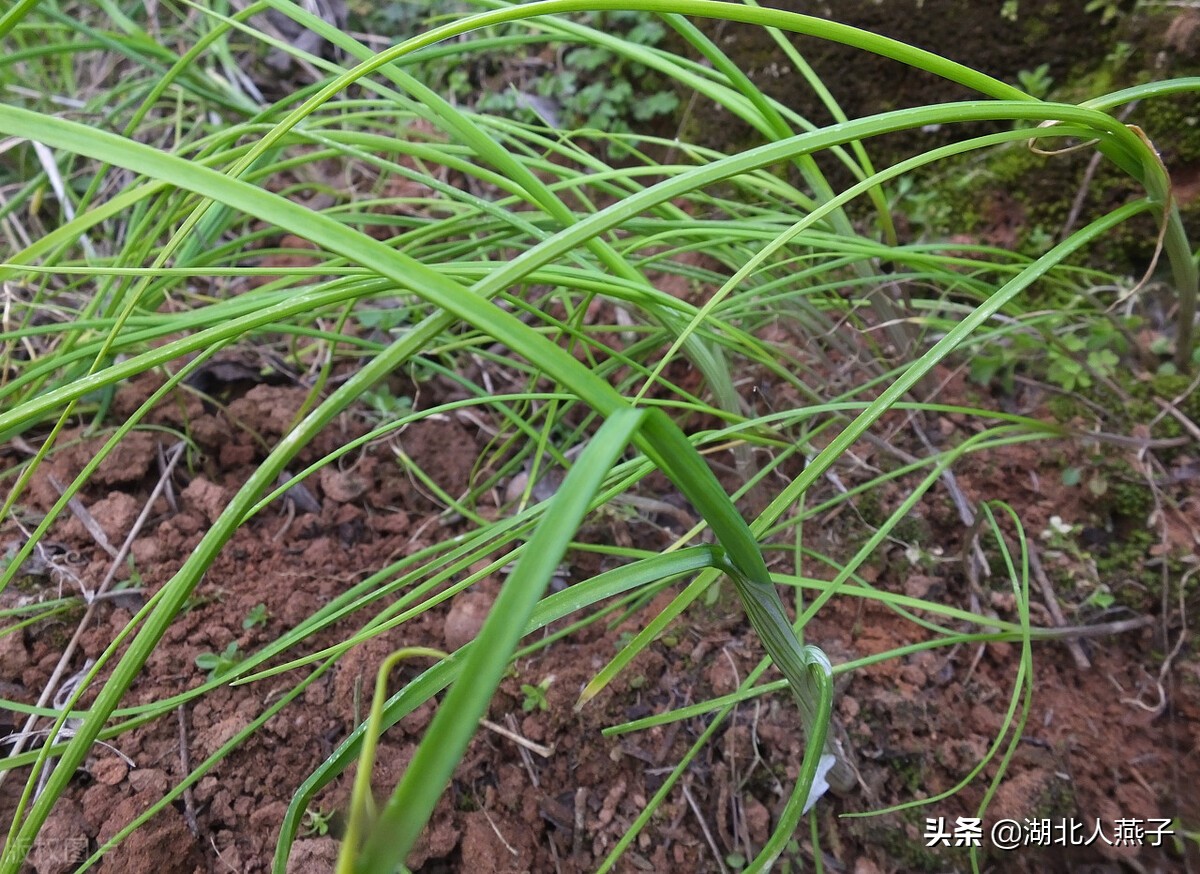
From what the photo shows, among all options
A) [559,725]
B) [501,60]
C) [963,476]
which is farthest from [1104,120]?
[501,60]

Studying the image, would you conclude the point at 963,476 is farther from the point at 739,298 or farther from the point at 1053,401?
the point at 739,298

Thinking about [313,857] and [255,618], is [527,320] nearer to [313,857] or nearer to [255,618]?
[255,618]

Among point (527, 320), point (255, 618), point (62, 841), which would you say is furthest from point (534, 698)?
point (527, 320)

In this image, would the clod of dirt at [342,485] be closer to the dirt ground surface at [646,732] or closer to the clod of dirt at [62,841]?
the dirt ground surface at [646,732]

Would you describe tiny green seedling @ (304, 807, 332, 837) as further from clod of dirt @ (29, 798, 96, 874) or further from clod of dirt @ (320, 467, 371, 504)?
clod of dirt @ (320, 467, 371, 504)

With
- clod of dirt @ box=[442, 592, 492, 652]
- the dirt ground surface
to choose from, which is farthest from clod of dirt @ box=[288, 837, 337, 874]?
clod of dirt @ box=[442, 592, 492, 652]

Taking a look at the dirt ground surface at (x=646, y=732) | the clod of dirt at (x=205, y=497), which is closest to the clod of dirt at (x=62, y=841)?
the dirt ground surface at (x=646, y=732)

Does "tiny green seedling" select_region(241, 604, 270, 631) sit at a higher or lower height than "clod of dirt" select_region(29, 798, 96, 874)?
higher
